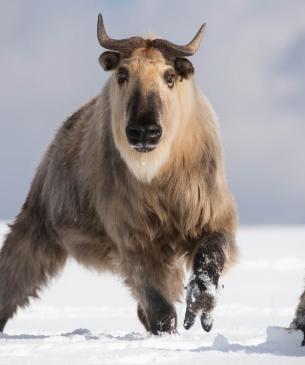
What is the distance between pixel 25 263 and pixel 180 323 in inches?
95.4

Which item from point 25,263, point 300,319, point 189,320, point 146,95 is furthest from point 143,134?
point 25,263

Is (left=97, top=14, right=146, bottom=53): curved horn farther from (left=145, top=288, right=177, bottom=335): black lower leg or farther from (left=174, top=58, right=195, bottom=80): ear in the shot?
(left=145, top=288, right=177, bottom=335): black lower leg

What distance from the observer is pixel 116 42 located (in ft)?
25.5

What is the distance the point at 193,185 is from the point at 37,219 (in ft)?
6.67

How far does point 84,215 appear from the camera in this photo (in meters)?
8.51

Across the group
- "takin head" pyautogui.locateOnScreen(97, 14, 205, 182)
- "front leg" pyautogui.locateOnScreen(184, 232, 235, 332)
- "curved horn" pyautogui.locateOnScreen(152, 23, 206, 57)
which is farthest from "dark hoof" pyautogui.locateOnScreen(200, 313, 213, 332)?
"curved horn" pyautogui.locateOnScreen(152, 23, 206, 57)

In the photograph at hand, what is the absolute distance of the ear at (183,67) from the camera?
24.8 feet

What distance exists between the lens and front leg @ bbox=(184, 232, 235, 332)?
7.44m

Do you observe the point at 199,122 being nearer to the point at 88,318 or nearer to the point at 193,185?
the point at 193,185

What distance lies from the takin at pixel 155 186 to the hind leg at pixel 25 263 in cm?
76

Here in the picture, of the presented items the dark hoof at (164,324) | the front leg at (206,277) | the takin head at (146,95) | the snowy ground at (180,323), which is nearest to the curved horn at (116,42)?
the takin head at (146,95)

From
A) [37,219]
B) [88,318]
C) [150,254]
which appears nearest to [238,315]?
[88,318]

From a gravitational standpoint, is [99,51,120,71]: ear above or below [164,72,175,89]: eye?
above

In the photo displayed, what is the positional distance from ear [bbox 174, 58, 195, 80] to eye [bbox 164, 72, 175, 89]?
0.08m
